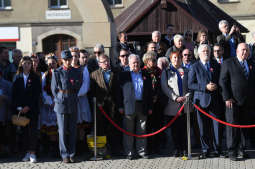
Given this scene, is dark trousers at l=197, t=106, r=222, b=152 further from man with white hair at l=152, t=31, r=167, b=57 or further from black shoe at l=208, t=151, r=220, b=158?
man with white hair at l=152, t=31, r=167, b=57

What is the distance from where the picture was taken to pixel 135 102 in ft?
25.1

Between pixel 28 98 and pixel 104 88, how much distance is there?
1359mm

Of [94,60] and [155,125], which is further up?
[94,60]

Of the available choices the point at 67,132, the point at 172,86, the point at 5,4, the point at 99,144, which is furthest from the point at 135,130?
the point at 5,4

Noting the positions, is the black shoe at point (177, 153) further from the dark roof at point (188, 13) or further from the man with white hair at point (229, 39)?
the dark roof at point (188, 13)

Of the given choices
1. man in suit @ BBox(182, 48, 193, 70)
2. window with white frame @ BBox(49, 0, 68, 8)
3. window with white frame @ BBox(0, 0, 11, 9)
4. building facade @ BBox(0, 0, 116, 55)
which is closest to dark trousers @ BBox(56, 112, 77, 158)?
man in suit @ BBox(182, 48, 193, 70)

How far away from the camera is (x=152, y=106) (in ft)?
25.7

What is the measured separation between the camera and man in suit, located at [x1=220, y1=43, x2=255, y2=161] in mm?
7379

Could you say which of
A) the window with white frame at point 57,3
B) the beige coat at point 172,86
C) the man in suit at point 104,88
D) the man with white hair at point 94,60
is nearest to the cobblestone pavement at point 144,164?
the man in suit at point 104,88

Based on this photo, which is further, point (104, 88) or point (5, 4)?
point (5, 4)

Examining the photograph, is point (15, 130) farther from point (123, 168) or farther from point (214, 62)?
point (214, 62)

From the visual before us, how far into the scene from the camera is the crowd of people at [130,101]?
24.4 ft

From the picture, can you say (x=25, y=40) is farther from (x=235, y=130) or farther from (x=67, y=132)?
(x=235, y=130)

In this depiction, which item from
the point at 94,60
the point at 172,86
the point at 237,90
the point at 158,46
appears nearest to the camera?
the point at 237,90
